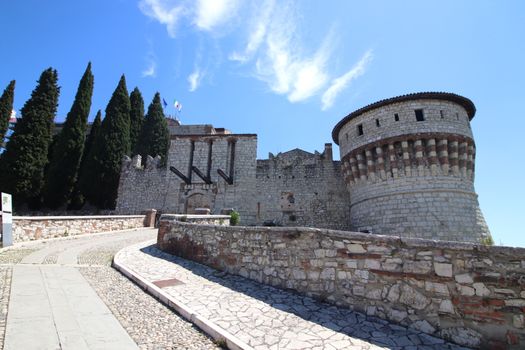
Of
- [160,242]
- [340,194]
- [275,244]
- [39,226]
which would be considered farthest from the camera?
[340,194]

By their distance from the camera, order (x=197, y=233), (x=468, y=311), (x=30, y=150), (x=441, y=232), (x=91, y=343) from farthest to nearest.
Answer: (x=30, y=150) < (x=441, y=232) < (x=197, y=233) < (x=468, y=311) < (x=91, y=343)

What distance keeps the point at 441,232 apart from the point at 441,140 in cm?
445

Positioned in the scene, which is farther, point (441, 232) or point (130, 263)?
point (441, 232)

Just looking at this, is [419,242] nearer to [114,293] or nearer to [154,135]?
[114,293]

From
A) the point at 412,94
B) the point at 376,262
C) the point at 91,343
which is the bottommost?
the point at 91,343

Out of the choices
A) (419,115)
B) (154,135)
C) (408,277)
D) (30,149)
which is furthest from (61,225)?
(419,115)

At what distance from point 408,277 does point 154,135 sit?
28018mm

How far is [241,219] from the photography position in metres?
20.5

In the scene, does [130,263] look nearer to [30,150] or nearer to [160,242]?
[160,242]

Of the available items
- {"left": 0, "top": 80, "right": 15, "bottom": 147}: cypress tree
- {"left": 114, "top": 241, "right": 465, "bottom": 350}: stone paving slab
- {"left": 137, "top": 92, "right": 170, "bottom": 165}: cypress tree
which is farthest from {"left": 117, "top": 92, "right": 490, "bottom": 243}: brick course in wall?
{"left": 0, "top": 80, "right": 15, "bottom": 147}: cypress tree

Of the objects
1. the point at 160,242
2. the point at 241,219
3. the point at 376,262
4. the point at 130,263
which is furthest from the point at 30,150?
the point at 376,262

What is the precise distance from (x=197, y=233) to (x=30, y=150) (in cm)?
2196

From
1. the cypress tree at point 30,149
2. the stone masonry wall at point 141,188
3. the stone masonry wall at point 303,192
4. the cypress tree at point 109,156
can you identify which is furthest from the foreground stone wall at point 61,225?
the cypress tree at point 30,149

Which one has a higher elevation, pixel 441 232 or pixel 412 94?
pixel 412 94
